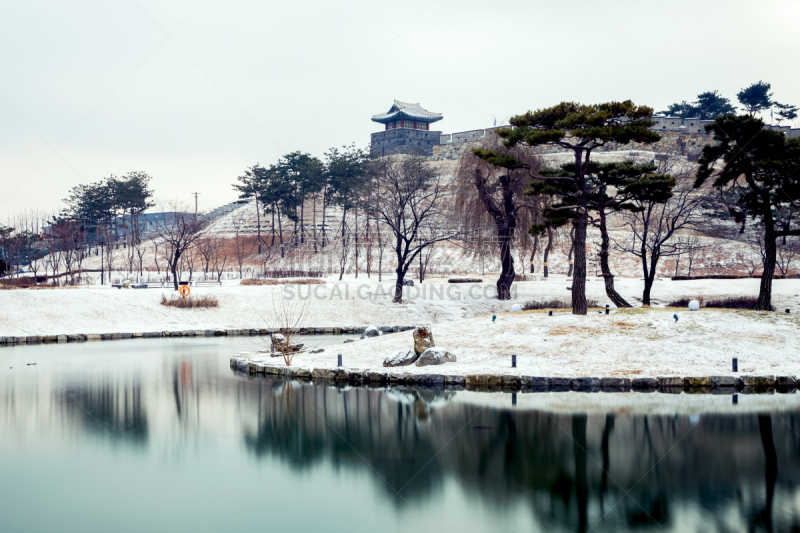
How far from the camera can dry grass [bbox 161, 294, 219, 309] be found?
35156 mm

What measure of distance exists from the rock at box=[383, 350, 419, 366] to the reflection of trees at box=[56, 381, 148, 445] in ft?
22.2

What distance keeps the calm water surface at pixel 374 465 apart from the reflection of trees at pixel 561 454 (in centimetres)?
3

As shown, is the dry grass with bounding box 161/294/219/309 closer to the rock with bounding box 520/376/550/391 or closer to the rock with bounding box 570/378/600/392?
the rock with bounding box 520/376/550/391

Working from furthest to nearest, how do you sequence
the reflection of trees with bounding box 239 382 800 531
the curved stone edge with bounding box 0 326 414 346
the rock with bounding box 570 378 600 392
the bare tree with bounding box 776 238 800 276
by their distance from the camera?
the bare tree with bounding box 776 238 800 276 → the curved stone edge with bounding box 0 326 414 346 → the rock with bounding box 570 378 600 392 → the reflection of trees with bounding box 239 382 800 531

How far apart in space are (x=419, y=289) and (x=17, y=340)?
21.8 metres

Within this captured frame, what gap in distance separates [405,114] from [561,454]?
90738mm

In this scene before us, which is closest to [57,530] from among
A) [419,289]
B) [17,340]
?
[17,340]

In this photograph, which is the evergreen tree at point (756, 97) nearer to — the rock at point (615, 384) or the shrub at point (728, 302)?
the shrub at point (728, 302)

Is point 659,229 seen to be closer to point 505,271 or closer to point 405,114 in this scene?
point 505,271

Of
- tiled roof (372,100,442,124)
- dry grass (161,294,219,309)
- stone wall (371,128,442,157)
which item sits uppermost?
tiled roof (372,100,442,124)

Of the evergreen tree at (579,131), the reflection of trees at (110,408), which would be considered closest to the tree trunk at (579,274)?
the evergreen tree at (579,131)

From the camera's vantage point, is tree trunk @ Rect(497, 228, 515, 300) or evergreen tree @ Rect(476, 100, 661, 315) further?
tree trunk @ Rect(497, 228, 515, 300)

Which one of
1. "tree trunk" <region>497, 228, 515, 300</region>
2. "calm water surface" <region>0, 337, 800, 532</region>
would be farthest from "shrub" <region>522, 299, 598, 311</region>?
"calm water surface" <region>0, 337, 800, 532</region>

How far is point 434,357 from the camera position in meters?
19.1
